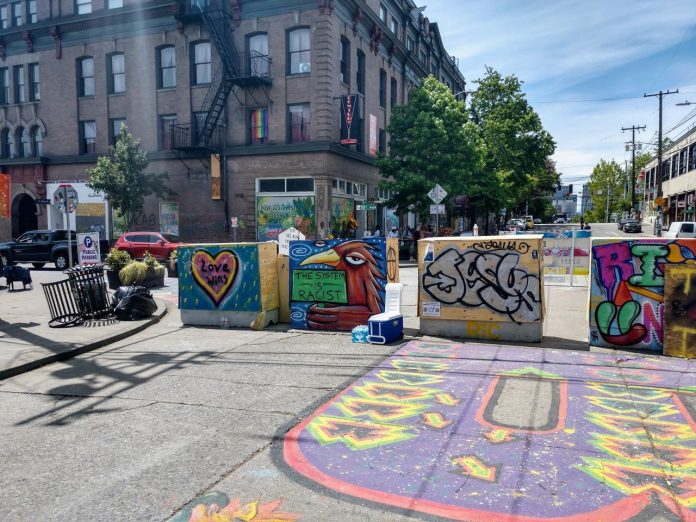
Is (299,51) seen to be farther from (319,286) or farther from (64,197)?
(319,286)

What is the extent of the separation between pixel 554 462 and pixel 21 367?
6783 millimetres

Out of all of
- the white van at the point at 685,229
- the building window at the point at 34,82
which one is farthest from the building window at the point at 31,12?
the white van at the point at 685,229

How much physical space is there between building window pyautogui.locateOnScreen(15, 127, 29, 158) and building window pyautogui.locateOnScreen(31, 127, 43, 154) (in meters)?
0.39

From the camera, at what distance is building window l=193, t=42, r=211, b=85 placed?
95.1 feet

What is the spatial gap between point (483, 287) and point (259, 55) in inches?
912

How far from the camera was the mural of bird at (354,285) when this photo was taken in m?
9.57

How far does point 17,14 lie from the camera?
33.5 m

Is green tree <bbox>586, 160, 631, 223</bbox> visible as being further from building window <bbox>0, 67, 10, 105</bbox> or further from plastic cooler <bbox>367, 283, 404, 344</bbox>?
plastic cooler <bbox>367, 283, 404, 344</bbox>

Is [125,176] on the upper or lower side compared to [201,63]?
lower

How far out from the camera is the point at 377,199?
34.8 metres

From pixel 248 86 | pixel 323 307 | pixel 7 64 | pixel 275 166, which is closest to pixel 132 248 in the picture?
pixel 275 166

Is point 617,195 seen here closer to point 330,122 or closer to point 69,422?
point 330,122

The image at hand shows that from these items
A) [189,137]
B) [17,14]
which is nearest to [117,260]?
[189,137]

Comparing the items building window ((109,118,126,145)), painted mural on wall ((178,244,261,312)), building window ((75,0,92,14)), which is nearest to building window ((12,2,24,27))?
building window ((75,0,92,14))
